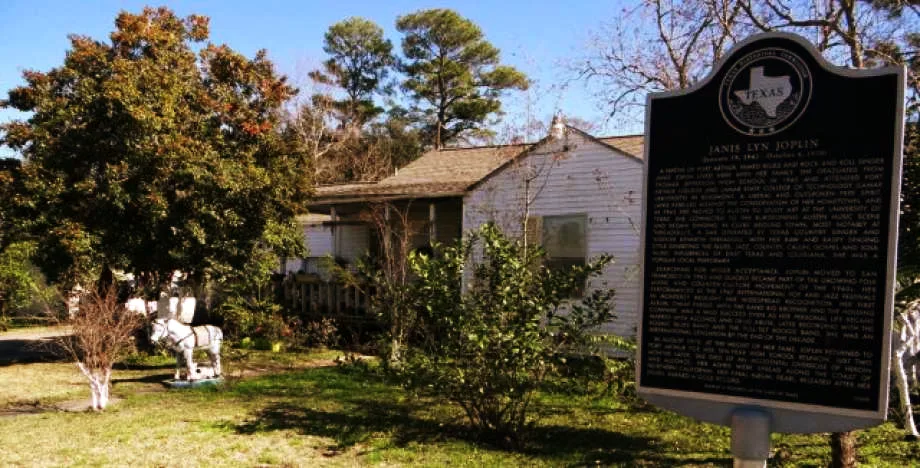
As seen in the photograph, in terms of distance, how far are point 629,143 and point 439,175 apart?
598 centimetres

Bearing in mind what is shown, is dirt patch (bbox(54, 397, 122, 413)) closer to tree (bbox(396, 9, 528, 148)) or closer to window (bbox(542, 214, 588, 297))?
window (bbox(542, 214, 588, 297))

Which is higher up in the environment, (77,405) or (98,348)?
(98,348)

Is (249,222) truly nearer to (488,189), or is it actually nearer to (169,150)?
(169,150)

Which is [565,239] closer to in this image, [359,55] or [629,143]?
[629,143]

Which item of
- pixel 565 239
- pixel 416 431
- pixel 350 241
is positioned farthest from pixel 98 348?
pixel 350 241

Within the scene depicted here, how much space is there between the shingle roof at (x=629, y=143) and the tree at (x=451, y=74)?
21558 millimetres

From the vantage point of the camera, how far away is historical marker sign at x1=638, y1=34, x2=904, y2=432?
4012 millimetres

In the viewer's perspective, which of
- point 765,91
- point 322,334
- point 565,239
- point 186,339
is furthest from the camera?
point 322,334

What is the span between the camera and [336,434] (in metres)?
7.79

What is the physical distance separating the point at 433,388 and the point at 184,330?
5342 millimetres

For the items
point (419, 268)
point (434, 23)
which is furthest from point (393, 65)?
point (419, 268)

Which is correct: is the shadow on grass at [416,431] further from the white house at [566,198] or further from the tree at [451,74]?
the tree at [451,74]

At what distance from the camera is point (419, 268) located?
24.1 ft

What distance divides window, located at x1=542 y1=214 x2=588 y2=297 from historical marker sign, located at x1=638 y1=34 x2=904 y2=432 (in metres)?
9.65
